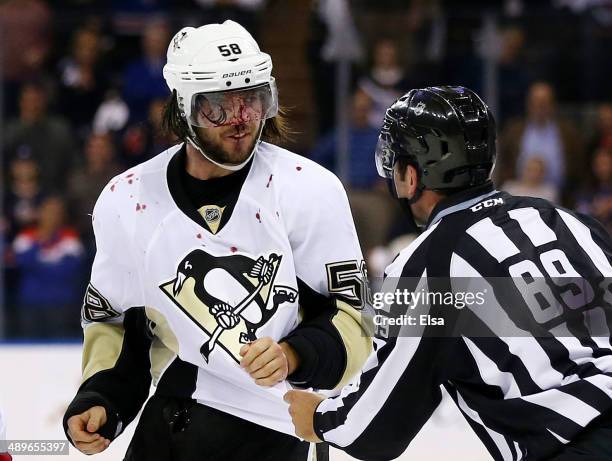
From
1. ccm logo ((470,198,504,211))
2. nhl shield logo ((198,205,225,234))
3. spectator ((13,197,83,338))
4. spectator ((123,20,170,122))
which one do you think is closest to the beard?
nhl shield logo ((198,205,225,234))

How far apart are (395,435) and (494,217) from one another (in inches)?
19.3

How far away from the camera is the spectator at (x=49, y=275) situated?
5695 millimetres

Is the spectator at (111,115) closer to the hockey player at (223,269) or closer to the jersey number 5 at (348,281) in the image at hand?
the hockey player at (223,269)

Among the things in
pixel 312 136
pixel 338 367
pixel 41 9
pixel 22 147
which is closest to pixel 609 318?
pixel 338 367

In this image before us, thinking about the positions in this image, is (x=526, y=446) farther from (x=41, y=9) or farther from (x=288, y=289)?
(x=41, y=9)

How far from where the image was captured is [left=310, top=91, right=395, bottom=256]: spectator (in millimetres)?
5980

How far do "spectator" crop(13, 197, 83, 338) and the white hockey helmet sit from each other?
3.29m

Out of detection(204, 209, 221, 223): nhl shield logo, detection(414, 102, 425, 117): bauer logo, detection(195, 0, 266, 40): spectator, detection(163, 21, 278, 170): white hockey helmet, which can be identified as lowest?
detection(195, 0, 266, 40): spectator

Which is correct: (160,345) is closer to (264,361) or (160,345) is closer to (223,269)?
(223,269)

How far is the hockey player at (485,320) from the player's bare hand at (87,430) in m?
0.56

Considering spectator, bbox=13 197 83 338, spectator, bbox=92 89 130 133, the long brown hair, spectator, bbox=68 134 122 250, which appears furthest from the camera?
spectator, bbox=92 89 130 133

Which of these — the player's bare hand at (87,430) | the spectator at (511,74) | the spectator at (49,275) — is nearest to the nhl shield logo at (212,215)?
the player's bare hand at (87,430)

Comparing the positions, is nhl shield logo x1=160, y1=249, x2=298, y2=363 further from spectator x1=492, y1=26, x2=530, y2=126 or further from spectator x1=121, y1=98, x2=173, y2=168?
spectator x1=492, y1=26, x2=530, y2=126

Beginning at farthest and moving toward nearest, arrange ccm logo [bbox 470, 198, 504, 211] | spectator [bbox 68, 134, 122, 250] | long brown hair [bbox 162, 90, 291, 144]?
A: spectator [bbox 68, 134, 122, 250] < long brown hair [bbox 162, 90, 291, 144] < ccm logo [bbox 470, 198, 504, 211]
